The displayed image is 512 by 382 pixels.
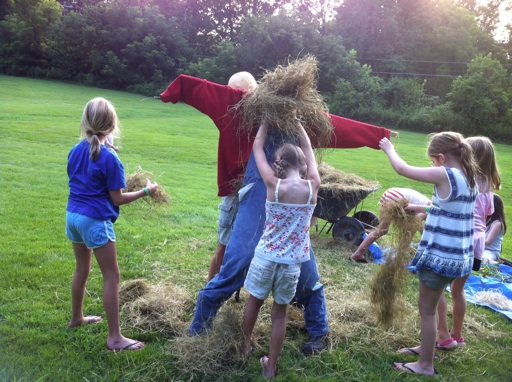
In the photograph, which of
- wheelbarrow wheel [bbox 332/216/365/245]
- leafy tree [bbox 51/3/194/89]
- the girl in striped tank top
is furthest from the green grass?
leafy tree [bbox 51/3/194/89]

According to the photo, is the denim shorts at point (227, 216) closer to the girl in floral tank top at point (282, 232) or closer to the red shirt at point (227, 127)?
the red shirt at point (227, 127)

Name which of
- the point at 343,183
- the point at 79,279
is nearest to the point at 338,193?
the point at 343,183

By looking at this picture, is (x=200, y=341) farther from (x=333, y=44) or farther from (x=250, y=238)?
(x=333, y=44)

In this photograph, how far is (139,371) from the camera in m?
3.22

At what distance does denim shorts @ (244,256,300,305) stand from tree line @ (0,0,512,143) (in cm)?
2755

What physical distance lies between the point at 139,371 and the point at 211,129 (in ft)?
59.0

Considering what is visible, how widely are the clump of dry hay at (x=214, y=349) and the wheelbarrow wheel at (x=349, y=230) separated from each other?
3.68 meters

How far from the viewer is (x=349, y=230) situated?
6.92 metres

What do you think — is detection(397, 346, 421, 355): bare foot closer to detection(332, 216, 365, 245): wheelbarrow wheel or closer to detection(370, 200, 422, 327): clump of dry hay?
detection(370, 200, 422, 327): clump of dry hay

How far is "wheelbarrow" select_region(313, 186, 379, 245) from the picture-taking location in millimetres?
6492

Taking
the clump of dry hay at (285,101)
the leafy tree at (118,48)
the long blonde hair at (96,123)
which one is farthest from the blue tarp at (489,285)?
the leafy tree at (118,48)

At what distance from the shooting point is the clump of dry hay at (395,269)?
402 centimetres

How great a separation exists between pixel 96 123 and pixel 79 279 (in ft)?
4.09

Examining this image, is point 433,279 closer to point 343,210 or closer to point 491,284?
point 491,284
